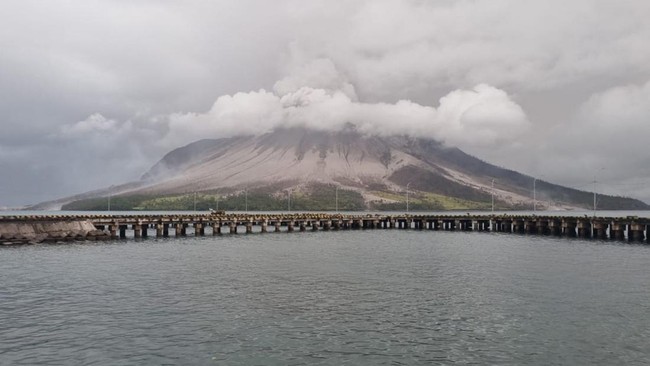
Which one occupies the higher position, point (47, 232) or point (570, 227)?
point (47, 232)

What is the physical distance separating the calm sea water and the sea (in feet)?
0.41

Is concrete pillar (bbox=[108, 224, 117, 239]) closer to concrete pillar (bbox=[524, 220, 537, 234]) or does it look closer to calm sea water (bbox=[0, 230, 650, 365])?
calm sea water (bbox=[0, 230, 650, 365])

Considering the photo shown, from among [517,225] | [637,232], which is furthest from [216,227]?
[637,232]

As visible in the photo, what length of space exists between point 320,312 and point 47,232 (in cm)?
7476

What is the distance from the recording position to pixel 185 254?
244 feet

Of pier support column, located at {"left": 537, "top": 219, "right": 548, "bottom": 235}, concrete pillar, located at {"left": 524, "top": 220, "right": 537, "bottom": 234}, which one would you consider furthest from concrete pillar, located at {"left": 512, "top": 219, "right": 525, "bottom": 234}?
pier support column, located at {"left": 537, "top": 219, "right": 548, "bottom": 235}

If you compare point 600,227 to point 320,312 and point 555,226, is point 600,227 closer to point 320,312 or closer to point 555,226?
point 555,226

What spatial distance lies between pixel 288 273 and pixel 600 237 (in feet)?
293

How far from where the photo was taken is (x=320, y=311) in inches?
1395

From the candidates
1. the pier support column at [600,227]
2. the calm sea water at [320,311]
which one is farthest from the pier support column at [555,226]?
the calm sea water at [320,311]

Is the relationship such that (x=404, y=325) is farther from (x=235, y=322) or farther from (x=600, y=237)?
(x=600, y=237)

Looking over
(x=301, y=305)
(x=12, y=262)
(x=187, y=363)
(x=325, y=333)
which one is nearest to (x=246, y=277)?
(x=301, y=305)

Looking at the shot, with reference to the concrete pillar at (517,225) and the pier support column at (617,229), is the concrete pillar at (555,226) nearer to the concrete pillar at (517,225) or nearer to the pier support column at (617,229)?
the concrete pillar at (517,225)

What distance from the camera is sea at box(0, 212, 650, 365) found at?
86.2 ft
